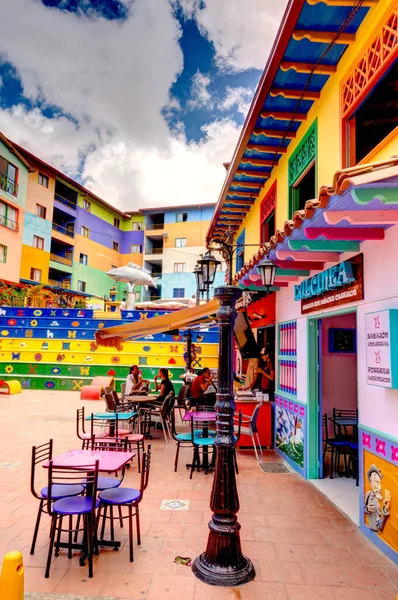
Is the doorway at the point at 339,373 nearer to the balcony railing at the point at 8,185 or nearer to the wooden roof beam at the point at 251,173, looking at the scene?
the wooden roof beam at the point at 251,173

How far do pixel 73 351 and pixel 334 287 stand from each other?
48.2ft

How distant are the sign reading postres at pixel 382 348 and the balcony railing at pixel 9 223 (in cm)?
2666

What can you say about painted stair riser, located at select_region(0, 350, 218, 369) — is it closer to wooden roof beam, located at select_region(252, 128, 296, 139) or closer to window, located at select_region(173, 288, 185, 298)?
wooden roof beam, located at select_region(252, 128, 296, 139)

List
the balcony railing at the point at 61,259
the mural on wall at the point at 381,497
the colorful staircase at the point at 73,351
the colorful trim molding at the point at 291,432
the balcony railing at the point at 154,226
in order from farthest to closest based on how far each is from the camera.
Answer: the balcony railing at the point at 154,226
the balcony railing at the point at 61,259
the colorful staircase at the point at 73,351
the colorful trim molding at the point at 291,432
the mural on wall at the point at 381,497

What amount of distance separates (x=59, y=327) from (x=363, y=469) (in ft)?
51.9

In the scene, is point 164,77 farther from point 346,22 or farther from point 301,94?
point 346,22

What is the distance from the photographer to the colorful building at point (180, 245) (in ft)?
125

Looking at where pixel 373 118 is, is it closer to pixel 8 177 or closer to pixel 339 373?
pixel 339 373

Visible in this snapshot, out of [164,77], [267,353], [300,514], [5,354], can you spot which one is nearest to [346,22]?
[300,514]

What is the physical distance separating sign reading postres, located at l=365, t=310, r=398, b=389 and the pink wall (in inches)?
156

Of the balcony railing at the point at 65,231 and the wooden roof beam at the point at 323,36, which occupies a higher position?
the balcony railing at the point at 65,231

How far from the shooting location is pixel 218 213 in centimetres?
1218

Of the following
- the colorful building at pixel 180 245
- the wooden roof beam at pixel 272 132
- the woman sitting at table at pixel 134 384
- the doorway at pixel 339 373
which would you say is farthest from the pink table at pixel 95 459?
the colorful building at pixel 180 245

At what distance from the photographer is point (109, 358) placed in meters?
17.9
